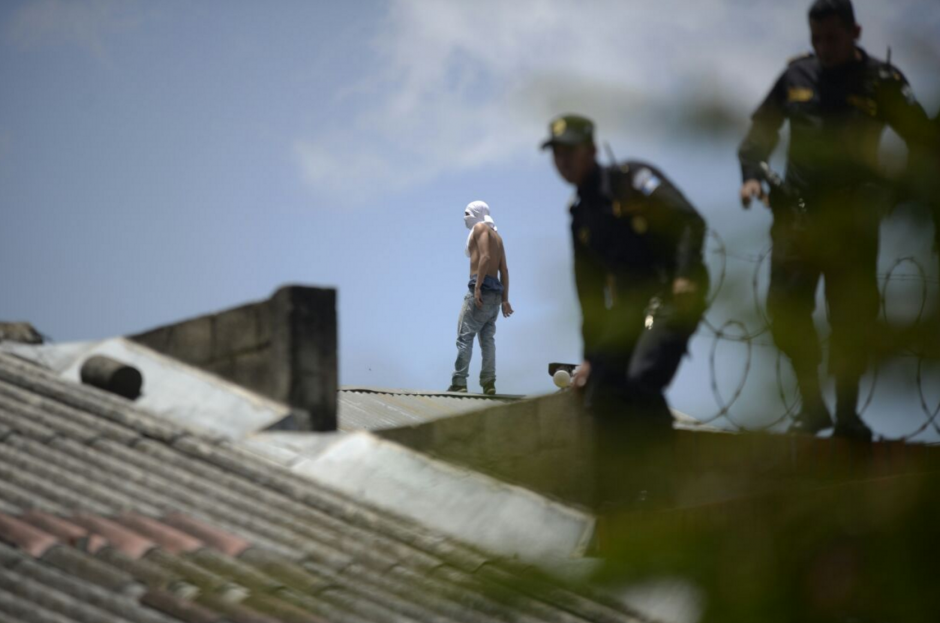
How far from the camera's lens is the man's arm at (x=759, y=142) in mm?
1022

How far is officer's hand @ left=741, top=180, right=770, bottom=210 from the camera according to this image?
39.9 inches

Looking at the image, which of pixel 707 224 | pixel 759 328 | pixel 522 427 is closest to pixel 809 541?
pixel 759 328

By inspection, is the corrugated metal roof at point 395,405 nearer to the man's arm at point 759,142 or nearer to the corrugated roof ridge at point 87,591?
the corrugated roof ridge at point 87,591

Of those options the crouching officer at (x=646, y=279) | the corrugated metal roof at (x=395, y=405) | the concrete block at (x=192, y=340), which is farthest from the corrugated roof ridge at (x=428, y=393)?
the crouching officer at (x=646, y=279)

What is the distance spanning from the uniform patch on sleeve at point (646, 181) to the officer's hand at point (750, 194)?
21 cm

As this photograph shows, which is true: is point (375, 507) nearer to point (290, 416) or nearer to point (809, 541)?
point (290, 416)

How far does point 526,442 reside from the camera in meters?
5.57

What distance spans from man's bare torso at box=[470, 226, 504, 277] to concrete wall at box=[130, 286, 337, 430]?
368 cm

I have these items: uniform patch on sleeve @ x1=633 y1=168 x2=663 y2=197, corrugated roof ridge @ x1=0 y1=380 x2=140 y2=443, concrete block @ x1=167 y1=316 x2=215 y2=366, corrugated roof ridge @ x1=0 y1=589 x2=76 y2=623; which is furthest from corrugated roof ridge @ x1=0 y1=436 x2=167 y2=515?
uniform patch on sleeve @ x1=633 y1=168 x2=663 y2=197

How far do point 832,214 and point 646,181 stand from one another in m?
0.36

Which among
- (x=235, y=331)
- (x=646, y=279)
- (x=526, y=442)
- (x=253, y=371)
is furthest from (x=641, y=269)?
(x=235, y=331)

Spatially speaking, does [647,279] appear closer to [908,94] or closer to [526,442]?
[908,94]

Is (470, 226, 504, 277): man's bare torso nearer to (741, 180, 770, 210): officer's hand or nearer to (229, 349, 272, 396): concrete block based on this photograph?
(229, 349, 272, 396): concrete block

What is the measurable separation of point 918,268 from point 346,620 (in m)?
2.97
